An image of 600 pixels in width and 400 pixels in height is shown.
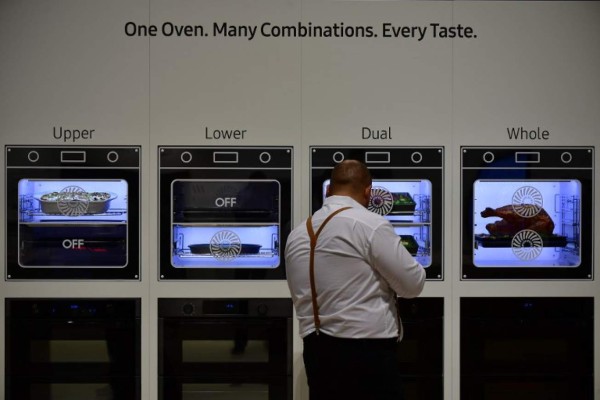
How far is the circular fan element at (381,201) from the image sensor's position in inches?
150

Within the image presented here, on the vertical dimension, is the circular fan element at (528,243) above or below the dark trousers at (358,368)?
above

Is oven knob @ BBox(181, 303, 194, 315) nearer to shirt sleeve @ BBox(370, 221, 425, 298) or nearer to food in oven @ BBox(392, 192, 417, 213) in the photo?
food in oven @ BBox(392, 192, 417, 213)

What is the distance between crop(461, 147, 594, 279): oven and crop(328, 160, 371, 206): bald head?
1191 millimetres

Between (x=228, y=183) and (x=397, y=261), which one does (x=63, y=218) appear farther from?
Answer: (x=397, y=261)

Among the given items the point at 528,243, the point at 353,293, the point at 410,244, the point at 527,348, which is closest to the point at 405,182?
the point at 410,244

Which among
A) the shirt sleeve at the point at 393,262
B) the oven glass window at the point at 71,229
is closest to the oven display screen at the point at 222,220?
the oven glass window at the point at 71,229

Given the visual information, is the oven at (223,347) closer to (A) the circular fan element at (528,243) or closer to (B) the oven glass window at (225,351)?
(B) the oven glass window at (225,351)

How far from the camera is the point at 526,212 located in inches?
151

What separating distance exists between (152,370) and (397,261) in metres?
1.92

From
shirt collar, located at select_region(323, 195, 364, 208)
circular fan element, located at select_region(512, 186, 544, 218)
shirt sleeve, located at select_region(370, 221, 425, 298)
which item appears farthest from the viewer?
circular fan element, located at select_region(512, 186, 544, 218)

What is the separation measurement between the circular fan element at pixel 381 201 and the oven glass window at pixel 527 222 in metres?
0.53

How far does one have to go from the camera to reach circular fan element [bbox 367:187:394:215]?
3.80 metres

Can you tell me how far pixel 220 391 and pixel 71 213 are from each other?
140 centimetres

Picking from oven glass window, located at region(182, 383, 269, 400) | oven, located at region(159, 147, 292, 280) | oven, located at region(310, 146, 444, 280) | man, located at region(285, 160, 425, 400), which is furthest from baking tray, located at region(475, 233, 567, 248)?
oven glass window, located at region(182, 383, 269, 400)
